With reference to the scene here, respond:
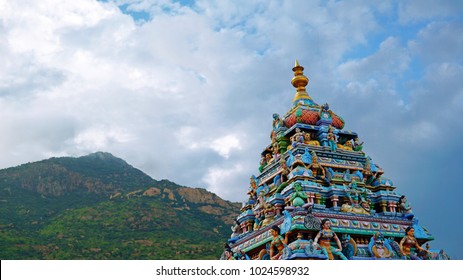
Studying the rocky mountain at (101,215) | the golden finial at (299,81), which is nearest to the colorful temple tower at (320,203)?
the golden finial at (299,81)

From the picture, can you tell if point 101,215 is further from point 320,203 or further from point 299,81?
point 320,203

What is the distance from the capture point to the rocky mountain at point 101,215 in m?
52.6

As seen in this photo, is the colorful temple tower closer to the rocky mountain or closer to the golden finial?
the golden finial

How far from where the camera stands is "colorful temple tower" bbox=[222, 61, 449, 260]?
63.0 ft

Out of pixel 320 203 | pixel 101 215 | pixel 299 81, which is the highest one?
pixel 101 215

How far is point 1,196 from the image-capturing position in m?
74.8

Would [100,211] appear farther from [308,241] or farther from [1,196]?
[308,241]

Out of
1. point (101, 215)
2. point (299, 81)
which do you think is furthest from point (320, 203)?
point (101, 215)

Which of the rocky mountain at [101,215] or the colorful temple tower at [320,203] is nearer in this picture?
the colorful temple tower at [320,203]

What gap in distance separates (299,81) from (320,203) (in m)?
7.95

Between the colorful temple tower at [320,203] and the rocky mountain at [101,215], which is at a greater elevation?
the rocky mountain at [101,215]

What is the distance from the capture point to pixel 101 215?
64.8 meters

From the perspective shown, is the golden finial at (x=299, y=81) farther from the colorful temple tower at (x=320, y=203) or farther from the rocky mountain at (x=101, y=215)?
the rocky mountain at (x=101, y=215)

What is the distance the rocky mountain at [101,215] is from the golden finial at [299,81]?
28335mm
